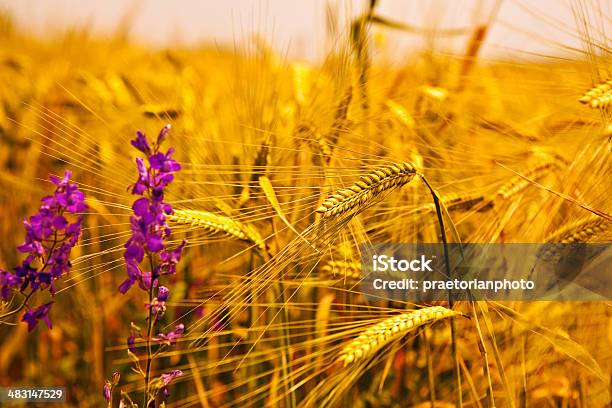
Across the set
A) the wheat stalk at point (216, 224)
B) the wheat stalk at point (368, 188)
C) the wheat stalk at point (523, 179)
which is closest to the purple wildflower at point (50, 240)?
the wheat stalk at point (216, 224)

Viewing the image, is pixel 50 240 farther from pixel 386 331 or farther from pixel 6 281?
pixel 386 331

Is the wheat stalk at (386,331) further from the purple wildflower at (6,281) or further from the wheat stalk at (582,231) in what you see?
the purple wildflower at (6,281)

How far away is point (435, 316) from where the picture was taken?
2.44 ft

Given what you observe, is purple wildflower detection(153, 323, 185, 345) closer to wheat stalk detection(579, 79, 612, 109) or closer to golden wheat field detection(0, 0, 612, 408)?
golden wheat field detection(0, 0, 612, 408)

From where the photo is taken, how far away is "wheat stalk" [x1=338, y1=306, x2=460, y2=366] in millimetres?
714

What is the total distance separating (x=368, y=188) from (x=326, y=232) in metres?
0.08

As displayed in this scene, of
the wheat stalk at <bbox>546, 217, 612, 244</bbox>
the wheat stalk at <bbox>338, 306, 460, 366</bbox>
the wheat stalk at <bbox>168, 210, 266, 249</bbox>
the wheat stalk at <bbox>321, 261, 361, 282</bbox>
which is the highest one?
the wheat stalk at <bbox>168, 210, 266, 249</bbox>

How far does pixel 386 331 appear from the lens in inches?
29.1

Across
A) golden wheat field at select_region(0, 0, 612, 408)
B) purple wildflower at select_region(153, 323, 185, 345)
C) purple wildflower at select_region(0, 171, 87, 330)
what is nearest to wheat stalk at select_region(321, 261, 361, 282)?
golden wheat field at select_region(0, 0, 612, 408)

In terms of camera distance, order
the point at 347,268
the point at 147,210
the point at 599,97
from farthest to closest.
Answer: the point at 347,268
the point at 599,97
the point at 147,210

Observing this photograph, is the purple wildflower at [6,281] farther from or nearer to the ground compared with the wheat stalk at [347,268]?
nearer to the ground

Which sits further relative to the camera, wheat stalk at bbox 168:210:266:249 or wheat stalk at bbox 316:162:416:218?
wheat stalk at bbox 168:210:266:249

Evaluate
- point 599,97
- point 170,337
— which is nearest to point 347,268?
point 170,337

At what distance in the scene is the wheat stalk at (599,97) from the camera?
81 cm
